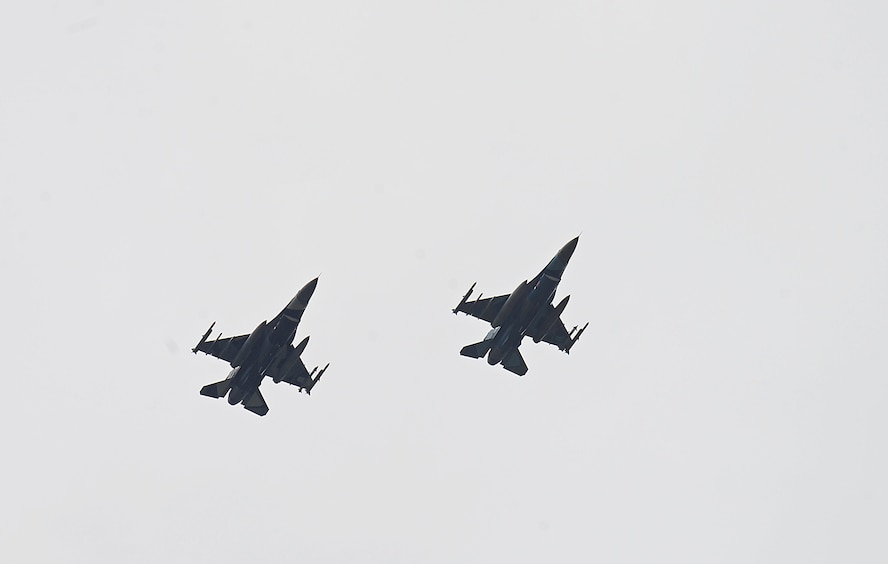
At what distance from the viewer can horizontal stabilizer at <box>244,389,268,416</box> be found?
119250 mm

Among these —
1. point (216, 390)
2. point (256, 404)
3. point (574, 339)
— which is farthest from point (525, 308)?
point (216, 390)

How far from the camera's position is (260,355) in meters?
116

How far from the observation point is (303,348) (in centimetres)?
11575

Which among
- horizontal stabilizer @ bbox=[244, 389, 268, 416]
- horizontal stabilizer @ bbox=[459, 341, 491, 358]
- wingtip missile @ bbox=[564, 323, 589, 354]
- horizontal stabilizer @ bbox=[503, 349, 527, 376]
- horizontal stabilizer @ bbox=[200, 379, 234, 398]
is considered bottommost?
horizontal stabilizer @ bbox=[200, 379, 234, 398]

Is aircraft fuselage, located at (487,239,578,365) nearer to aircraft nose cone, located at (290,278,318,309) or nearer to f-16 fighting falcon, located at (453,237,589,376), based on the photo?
f-16 fighting falcon, located at (453,237,589,376)

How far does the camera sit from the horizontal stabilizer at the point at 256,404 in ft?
391

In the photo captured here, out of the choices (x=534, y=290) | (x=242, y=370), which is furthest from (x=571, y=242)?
(x=242, y=370)

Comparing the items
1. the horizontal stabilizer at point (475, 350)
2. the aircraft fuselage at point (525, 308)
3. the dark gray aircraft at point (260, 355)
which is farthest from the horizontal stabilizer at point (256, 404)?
the aircraft fuselage at point (525, 308)

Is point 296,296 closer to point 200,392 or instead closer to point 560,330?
point 200,392

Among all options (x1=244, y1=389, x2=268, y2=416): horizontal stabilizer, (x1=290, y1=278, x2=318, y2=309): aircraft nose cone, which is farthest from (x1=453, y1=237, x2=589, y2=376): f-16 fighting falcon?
(x1=244, y1=389, x2=268, y2=416): horizontal stabilizer

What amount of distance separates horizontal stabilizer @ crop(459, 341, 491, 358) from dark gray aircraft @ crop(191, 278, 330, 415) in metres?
9.36

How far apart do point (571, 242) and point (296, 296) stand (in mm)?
17519

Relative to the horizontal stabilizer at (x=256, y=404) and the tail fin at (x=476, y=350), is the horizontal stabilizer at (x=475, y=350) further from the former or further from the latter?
the horizontal stabilizer at (x=256, y=404)

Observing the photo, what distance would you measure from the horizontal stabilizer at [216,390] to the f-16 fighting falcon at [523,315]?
611 inches
